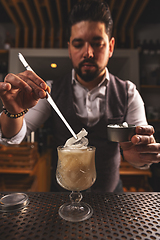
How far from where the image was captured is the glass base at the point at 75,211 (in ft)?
2.03

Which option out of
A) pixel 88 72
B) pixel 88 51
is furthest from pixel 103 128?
pixel 88 51

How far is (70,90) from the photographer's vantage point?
1.52 m

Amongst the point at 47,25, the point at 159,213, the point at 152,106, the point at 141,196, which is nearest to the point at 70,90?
the point at 141,196

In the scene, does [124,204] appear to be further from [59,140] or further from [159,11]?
[159,11]

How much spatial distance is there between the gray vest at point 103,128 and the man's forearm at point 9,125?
424 mm

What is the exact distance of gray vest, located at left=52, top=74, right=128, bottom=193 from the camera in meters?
1.44

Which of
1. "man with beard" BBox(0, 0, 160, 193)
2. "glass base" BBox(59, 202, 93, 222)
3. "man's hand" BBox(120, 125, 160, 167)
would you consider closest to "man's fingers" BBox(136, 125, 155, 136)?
"man's hand" BBox(120, 125, 160, 167)

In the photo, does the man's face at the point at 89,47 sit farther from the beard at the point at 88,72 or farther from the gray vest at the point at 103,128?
the gray vest at the point at 103,128

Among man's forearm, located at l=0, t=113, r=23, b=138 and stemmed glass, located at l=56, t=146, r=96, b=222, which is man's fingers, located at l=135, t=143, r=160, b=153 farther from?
man's forearm, located at l=0, t=113, r=23, b=138

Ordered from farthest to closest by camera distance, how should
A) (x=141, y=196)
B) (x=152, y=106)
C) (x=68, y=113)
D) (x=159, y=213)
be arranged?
(x=152, y=106) < (x=68, y=113) < (x=141, y=196) < (x=159, y=213)

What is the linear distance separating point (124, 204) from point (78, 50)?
113 cm

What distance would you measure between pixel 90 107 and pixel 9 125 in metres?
0.70

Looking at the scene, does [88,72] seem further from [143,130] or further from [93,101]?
[143,130]

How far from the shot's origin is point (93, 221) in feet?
1.98
